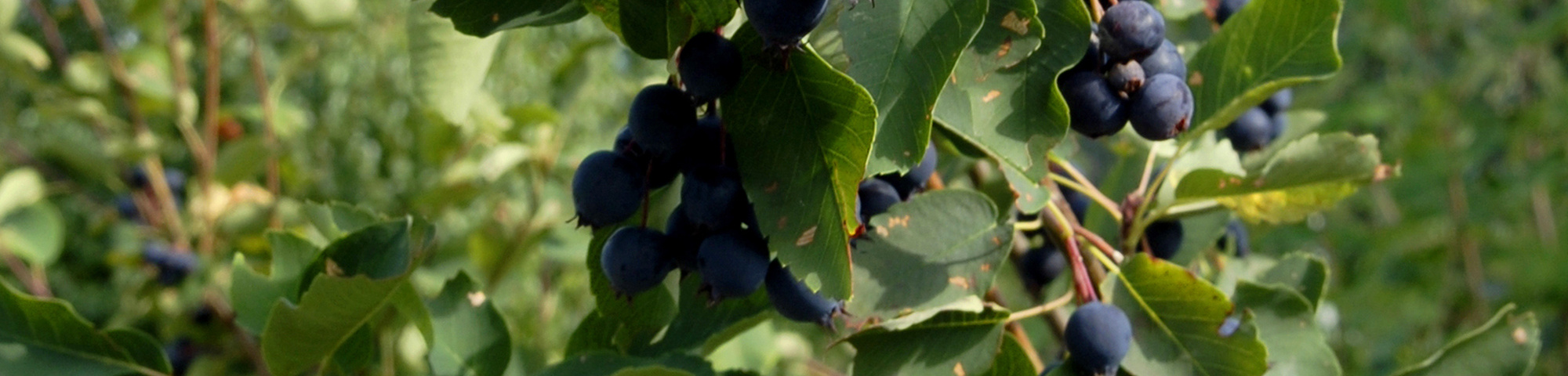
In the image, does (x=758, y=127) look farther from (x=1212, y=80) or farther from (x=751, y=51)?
(x=1212, y=80)

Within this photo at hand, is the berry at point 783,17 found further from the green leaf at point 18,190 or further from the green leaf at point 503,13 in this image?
the green leaf at point 18,190

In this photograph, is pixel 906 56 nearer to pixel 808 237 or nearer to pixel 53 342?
pixel 808 237

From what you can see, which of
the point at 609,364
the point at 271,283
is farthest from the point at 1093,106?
the point at 271,283

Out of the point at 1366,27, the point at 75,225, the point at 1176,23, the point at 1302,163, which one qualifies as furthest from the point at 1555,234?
the point at 75,225

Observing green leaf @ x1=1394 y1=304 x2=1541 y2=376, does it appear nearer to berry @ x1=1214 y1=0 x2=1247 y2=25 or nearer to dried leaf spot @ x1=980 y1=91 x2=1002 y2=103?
berry @ x1=1214 y1=0 x2=1247 y2=25

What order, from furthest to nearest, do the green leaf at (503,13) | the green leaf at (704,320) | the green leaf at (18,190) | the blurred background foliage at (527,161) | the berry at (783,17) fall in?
the green leaf at (18,190) → the blurred background foliage at (527,161) → the green leaf at (704,320) → the green leaf at (503,13) → the berry at (783,17)

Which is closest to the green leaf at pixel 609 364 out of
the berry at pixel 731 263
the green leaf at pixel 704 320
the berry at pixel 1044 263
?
the green leaf at pixel 704 320
